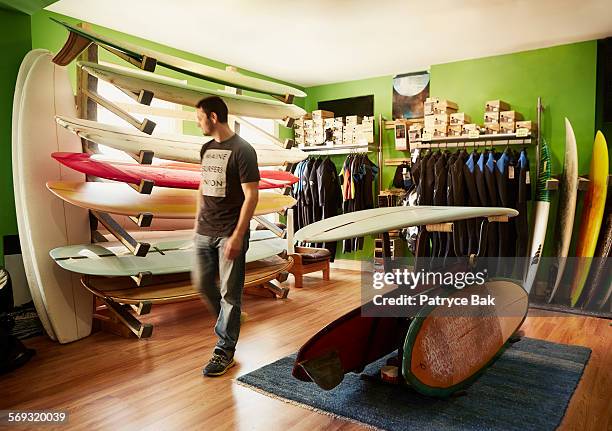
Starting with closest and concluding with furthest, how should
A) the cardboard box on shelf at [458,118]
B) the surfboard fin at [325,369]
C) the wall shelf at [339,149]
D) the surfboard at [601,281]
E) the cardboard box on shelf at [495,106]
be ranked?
the surfboard fin at [325,369], the surfboard at [601,281], the cardboard box on shelf at [495,106], the cardboard box on shelf at [458,118], the wall shelf at [339,149]

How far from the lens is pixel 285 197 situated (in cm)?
313

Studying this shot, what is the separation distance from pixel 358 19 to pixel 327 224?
Result: 244 centimetres

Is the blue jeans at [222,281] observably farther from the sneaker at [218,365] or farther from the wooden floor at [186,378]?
the wooden floor at [186,378]

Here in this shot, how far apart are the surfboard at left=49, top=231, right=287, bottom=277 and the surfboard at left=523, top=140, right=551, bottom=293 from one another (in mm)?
2249

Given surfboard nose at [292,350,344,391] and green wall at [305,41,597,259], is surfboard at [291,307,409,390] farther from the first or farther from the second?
green wall at [305,41,597,259]

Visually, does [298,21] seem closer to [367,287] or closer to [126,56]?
[126,56]

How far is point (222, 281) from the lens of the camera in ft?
7.51

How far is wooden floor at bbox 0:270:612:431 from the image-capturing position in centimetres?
193

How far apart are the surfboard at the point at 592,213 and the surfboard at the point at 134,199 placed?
2517mm

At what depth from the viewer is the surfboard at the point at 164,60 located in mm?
2471

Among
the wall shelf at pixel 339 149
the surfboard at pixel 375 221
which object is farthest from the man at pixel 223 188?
the wall shelf at pixel 339 149

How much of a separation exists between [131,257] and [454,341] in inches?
78.5

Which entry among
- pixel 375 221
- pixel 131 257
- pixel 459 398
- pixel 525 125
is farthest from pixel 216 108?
pixel 525 125

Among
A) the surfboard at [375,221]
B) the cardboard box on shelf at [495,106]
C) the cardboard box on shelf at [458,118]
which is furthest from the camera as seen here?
the cardboard box on shelf at [458,118]
